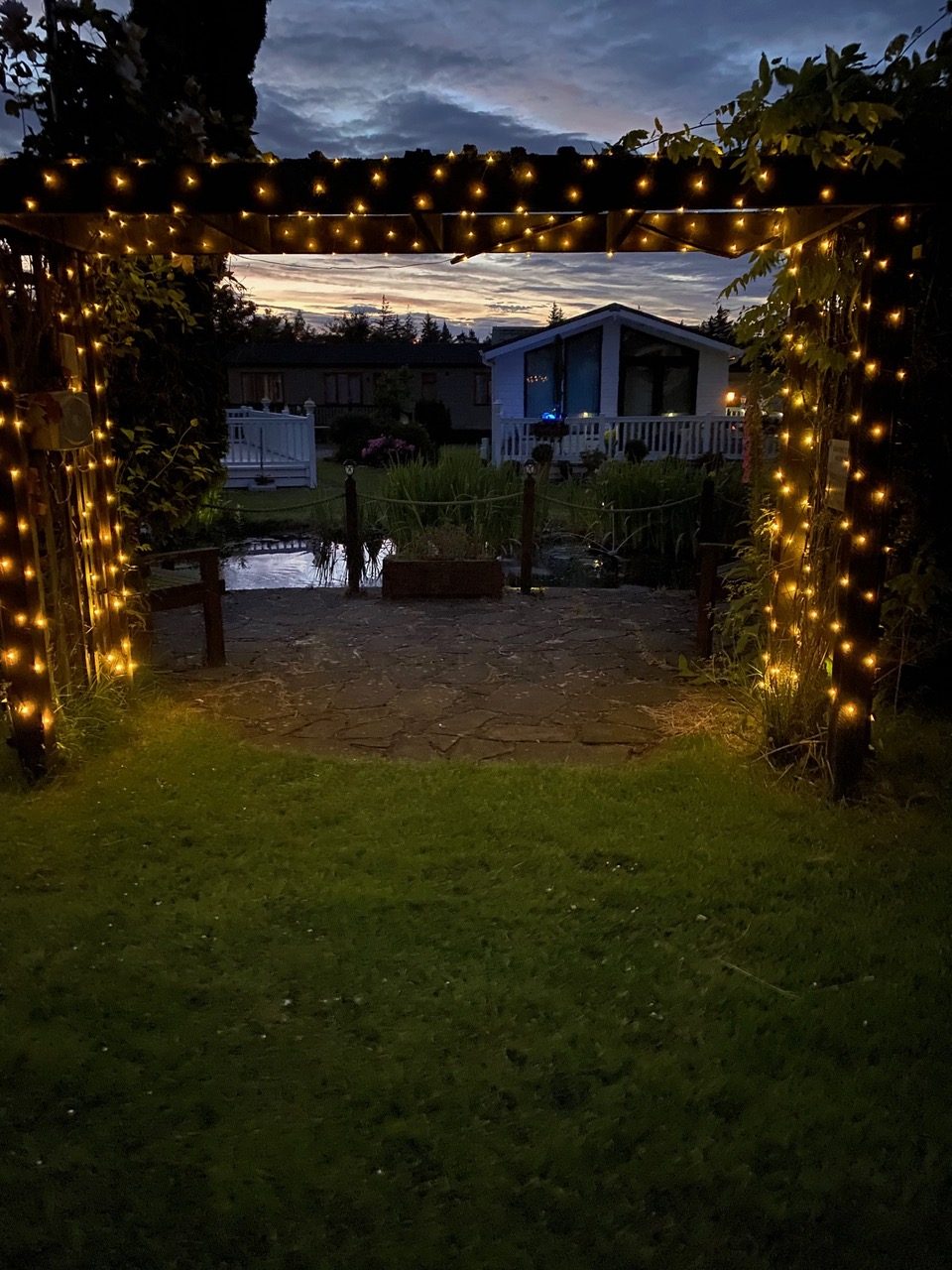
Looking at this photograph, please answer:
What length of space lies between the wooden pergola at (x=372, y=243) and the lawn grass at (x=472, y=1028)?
916 millimetres

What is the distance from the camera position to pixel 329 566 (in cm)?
1049

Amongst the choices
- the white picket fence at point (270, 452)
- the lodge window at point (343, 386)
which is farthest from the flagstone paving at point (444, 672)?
the lodge window at point (343, 386)

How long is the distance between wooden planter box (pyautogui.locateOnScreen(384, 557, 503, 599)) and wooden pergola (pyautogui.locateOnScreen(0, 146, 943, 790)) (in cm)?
353

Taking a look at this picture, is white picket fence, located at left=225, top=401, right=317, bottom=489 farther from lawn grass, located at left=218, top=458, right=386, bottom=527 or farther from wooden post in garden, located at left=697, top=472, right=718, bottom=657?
wooden post in garden, located at left=697, top=472, right=718, bottom=657

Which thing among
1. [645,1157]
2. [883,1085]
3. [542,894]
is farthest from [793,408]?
[645,1157]

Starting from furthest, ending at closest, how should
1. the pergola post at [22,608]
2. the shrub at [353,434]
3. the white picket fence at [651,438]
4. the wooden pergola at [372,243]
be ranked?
the shrub at [353,434] → the white picket fence at [651,438] → the pergola post at [22,608] → the wooden pergola at [372,243]

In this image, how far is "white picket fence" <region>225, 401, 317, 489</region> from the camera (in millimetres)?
18016

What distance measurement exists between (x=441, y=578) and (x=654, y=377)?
1667 cm

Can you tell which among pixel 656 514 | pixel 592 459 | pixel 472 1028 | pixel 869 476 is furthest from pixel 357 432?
pixel 472 1028

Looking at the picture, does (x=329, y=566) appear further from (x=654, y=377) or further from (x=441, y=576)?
(x=654, y=377)

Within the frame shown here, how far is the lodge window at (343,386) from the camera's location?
36.5 m

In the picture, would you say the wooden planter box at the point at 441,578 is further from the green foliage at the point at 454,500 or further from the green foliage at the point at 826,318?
the green foliage at the point at 826,318

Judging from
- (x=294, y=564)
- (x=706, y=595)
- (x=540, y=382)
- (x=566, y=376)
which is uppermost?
(x=566, y=376)

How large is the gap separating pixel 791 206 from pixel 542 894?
113 inches
